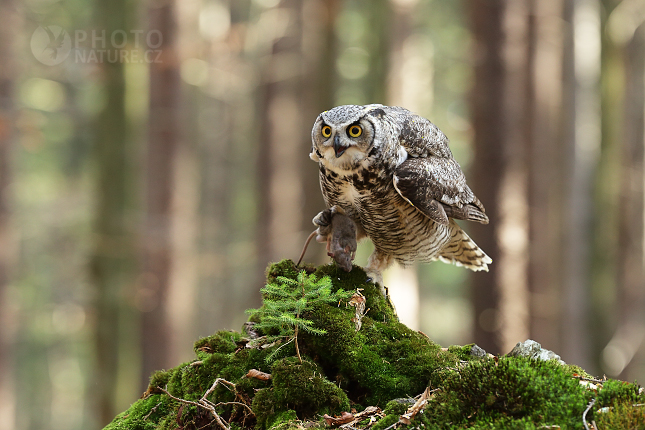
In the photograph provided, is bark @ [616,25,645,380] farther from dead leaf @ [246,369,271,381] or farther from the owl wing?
dead leaf @ [246,369,271,381]

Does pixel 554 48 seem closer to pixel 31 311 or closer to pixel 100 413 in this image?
pixel 100 413

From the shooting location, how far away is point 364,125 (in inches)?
122

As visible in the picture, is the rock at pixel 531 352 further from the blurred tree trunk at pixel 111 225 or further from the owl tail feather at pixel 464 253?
the blurred tree trunk at pixel 111 225

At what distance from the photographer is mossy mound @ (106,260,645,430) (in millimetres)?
1949

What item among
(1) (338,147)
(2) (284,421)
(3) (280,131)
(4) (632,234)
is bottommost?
(2) (284,421)

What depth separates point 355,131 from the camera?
311cm

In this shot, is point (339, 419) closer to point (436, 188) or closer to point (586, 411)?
point (586, 411)

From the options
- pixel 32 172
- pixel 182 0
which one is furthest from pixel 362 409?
pixel 32 172

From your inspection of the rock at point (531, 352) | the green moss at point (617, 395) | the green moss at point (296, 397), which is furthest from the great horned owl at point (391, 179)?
the green moss at point (617, 395)

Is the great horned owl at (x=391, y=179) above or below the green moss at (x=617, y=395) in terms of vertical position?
above
